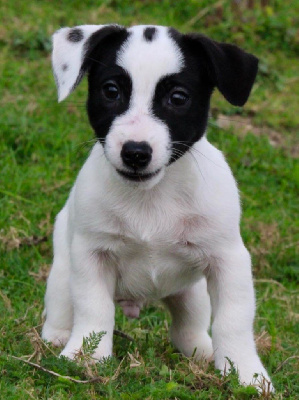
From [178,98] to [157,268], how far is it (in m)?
0.87

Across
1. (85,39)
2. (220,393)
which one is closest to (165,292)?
(220,393)

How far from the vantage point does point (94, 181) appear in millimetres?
4805

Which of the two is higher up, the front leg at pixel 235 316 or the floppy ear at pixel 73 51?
the floppy ear at pixel 73 51

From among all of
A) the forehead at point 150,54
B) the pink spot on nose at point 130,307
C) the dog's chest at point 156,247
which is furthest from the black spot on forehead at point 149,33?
the pink spot on nose at point 130,307

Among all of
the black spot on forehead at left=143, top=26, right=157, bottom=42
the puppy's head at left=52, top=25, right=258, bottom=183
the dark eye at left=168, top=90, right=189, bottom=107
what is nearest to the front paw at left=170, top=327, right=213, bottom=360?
the puppy's head at left=52, top=25, right=258, bottom=183

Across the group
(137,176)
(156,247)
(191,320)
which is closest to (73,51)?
(137,176)

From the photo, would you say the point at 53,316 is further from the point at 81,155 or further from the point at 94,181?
the point at 81,155

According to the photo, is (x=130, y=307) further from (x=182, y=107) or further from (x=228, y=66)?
(x=228, y=66)

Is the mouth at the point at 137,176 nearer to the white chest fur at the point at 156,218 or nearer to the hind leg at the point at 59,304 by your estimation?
the white chest fur at the point at 156,218

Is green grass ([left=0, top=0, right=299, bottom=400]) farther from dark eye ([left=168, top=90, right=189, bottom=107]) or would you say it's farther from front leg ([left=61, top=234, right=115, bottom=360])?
dark eye ([left=168, top=90, right=189, bottom=107])

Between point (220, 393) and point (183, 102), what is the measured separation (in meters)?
1.32

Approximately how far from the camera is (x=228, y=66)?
455 centimetres

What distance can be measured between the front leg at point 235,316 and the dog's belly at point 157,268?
133 millimetres

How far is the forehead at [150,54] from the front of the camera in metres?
4.31
